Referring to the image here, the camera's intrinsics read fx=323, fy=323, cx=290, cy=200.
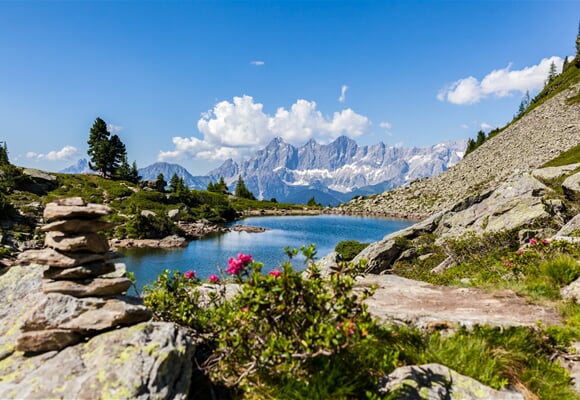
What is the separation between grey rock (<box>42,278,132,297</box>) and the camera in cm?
563

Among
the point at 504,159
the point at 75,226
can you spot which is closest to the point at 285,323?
the point at 75,226

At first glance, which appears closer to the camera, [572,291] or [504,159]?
[572,291]

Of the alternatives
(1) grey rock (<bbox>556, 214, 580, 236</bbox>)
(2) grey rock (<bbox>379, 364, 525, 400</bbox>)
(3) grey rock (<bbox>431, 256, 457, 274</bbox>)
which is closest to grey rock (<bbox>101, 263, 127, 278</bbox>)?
(2) grey rock (<bbox>379, 364, 525, 400</bbox>)

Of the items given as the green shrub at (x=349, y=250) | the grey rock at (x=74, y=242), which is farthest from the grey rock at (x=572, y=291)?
the green shrub at (x=349, y=250)

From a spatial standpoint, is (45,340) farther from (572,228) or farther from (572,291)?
(572,228)

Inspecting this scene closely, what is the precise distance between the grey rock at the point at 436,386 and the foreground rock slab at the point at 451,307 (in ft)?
4.87

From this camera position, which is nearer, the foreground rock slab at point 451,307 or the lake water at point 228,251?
the foreground rock slab at point 451,307

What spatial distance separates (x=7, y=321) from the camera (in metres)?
5.90

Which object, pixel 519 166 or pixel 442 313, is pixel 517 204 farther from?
pixel 519 166

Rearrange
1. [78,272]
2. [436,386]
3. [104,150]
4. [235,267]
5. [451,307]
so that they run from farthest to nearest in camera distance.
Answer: [104,150] < [451,307] < [78,272] < [235,267] < [436,386]

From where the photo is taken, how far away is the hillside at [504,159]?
81.1 metres

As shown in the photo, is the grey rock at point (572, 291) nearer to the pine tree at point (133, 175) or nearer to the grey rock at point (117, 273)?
the grey rock at point (117, 273)

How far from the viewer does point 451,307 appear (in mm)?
8344

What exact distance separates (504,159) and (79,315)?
110m
